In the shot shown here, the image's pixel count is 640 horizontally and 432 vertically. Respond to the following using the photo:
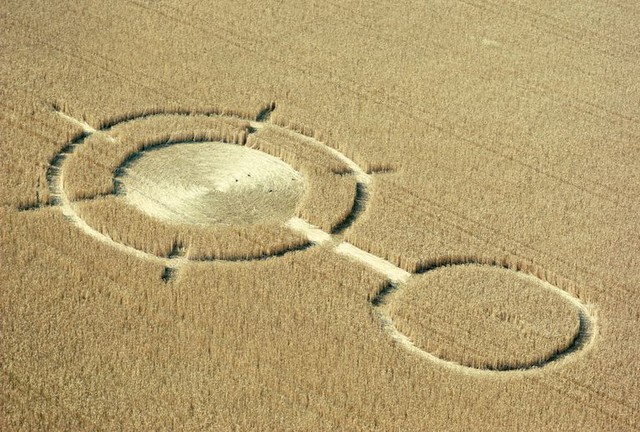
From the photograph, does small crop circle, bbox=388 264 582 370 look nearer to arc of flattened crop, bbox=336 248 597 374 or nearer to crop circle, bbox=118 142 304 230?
arc of flattened crop, bbox=336 248 597 374

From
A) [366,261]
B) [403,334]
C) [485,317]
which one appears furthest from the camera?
[366,261]

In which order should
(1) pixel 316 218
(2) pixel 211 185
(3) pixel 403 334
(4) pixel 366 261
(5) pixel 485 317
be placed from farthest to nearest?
1. (2) pixel 211 185
2. (1) pixel 316 218
3. (4) pixel 366 261
4. (5) pixel 485 317
5. (3) pixel 403 334

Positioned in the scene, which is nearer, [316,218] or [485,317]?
[485,317]

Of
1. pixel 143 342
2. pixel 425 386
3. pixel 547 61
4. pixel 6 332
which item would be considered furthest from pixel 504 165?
pixel 6 332

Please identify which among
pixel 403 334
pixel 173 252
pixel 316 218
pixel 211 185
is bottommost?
pixel 173 252

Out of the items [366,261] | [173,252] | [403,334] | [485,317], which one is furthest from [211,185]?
[485,317]

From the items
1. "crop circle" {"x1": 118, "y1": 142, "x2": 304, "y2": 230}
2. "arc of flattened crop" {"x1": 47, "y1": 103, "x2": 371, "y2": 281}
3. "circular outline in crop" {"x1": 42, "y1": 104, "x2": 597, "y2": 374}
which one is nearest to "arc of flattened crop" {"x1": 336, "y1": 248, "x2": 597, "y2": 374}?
"circular outline in crop" {"x1": 42, "y1": 104, "x2": 597, "y2": 374}

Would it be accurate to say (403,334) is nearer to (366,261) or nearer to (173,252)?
(366,261)

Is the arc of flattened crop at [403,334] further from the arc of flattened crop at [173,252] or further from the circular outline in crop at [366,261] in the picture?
the arc of flattened crop at [173,252]
